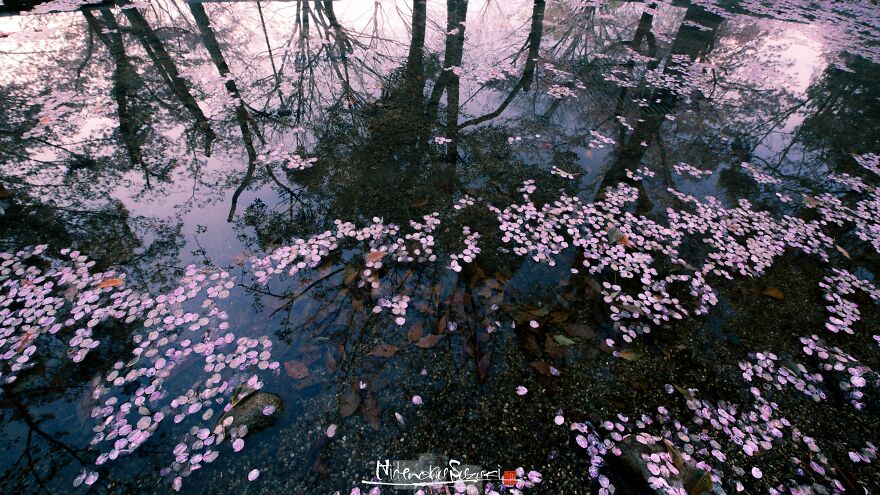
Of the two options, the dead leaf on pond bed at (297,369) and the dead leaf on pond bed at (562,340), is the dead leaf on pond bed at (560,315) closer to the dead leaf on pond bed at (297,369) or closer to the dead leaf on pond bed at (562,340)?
the dead leaf on pond bed at (562,340)

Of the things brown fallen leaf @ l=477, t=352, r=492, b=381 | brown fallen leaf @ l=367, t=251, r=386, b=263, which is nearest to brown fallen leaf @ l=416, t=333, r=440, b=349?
brown fallen leaf @ l=477, t=352, r=492, b=381

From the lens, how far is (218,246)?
459 centimetres

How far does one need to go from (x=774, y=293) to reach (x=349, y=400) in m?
5.21

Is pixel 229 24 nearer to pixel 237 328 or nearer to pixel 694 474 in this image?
pixel 237 328

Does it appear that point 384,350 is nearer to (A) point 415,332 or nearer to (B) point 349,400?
(A) point 415,332

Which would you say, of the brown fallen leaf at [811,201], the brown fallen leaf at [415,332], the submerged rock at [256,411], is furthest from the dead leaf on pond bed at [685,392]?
the brown fallen leaf at [811,201]

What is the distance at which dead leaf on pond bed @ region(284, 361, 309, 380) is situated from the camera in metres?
3.38

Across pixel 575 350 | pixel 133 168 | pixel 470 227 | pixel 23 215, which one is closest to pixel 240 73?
pixel 133 168

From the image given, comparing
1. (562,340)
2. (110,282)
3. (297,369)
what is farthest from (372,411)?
(110,282)

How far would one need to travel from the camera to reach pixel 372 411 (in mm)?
3184

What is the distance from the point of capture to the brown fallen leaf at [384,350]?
361 cm

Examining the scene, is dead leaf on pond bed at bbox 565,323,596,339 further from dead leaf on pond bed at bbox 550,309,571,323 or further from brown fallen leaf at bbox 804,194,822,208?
brown fallen leaf at bbox 804,194,822,208

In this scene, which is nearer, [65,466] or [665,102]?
[65,466]

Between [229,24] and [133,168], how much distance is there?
750cm
